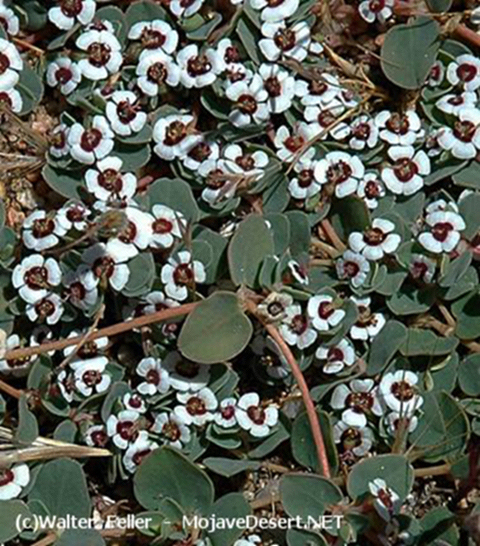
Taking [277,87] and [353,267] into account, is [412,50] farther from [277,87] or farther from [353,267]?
[353,267]

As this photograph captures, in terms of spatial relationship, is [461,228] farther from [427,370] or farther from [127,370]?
[127,370]

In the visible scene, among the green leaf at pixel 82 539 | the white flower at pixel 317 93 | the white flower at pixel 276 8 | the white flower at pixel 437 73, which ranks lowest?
the green leaf at pixel 82 539

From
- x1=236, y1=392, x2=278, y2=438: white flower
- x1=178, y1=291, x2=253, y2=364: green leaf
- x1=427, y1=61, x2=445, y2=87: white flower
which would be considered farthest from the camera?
x1=427, y1=61, x2=445, y2=87: white flower

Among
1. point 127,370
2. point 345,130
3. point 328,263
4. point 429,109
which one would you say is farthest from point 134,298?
point 429,109

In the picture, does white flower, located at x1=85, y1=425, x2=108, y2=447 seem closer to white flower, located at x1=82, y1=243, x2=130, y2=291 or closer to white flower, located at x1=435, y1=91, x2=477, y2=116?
Result: white flower, located at x1=82, y1=243, x2=130, y2=291

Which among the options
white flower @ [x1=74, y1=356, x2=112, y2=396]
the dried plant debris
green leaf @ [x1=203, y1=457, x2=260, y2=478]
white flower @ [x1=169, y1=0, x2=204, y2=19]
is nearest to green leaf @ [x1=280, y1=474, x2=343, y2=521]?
the dried plant debris

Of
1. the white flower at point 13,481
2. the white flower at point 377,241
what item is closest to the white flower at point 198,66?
the white flower at point 377,241

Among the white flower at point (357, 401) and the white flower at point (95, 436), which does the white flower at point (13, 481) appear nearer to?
the white flower at point (95, 436)

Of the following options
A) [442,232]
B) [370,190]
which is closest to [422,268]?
[442,232]
